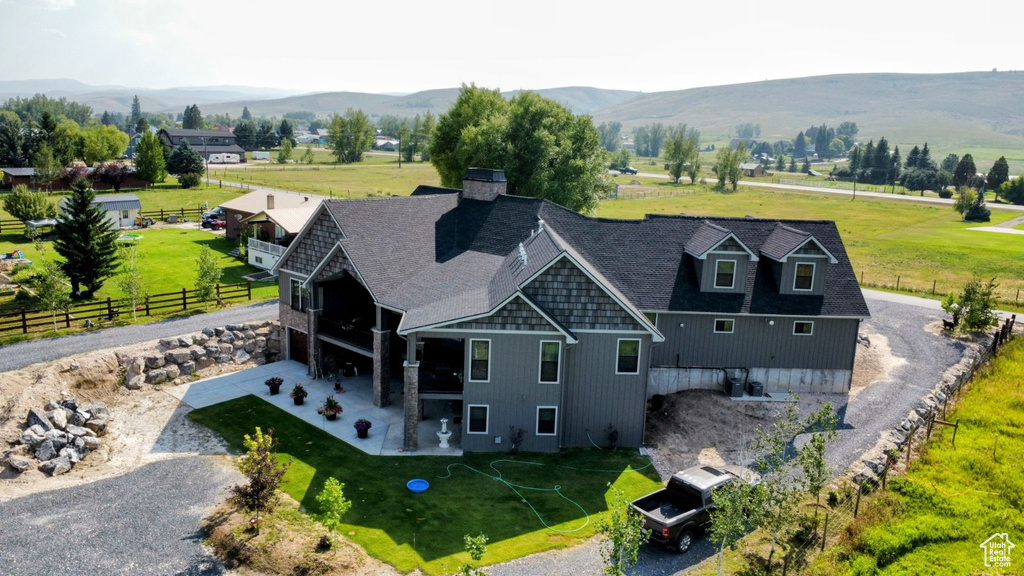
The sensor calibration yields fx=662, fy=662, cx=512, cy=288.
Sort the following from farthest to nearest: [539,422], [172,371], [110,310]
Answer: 1. [110,310]
2. [172,371]
3. [539,422]

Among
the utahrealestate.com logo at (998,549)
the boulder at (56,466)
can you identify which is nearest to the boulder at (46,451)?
the boulder at (56,466)

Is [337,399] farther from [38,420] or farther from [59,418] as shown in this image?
[38,420]

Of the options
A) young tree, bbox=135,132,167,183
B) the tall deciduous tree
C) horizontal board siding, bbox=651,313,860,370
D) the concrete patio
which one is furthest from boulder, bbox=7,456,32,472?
young tree, bbox=135,132,167,183

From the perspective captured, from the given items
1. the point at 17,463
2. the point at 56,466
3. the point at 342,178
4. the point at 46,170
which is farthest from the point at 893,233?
the point at 46,170

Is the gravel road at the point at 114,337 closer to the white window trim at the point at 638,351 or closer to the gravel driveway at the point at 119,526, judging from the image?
the gravel driveway at the point at 119,526

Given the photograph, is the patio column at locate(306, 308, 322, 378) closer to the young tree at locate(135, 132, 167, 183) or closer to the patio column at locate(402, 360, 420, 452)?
the patio column at locate(402, 360, 420, 452)

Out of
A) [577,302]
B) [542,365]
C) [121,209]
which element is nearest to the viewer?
[542,365]
